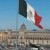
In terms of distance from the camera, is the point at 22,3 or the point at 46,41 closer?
the point at 22,3

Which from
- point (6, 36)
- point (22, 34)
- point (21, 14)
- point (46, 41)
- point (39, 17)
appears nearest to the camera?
point (21, 14)

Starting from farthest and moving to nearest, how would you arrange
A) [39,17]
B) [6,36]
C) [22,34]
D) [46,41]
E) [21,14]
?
[6,36], [22,34], [46,41], [39,17], [21,14]

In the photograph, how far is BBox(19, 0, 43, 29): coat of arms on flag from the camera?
11.8m

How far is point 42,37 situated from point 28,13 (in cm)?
10434

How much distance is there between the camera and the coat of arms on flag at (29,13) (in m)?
11.8

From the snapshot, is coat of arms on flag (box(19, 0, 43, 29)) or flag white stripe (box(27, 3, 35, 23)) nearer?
coat of arms on flag (box(19, 0, 43, 29))

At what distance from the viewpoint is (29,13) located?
1239cm

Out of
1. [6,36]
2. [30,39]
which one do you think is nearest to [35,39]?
[30,39]

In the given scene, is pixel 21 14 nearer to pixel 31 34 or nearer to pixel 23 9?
pixel 23 9

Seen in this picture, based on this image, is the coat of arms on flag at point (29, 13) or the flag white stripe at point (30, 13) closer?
the coat of arms on flag at point (29, 13)

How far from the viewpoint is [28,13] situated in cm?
1231

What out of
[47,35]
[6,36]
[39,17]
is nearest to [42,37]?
[47,35]

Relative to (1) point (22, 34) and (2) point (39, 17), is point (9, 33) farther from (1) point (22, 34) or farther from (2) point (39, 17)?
(2) point (39, 17)

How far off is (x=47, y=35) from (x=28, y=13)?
104419 mm
